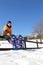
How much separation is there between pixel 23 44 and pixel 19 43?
292 millimetres

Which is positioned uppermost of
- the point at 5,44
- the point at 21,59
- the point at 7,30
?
the point at 7,30

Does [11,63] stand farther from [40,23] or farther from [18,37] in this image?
[40,23]

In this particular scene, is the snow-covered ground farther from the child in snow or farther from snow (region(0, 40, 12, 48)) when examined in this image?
snow (region(0, 40, 12, 48))

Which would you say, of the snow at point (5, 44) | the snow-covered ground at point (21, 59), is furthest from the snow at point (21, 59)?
the snow at point (5, 44)

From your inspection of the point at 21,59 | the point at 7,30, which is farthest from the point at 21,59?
the point at 7,30

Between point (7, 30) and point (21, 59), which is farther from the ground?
point (7, 30)

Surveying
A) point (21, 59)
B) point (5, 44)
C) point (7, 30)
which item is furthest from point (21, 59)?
point (5, 44)

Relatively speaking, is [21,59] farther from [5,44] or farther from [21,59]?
[5,44]

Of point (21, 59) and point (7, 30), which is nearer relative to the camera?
point (21, 59)

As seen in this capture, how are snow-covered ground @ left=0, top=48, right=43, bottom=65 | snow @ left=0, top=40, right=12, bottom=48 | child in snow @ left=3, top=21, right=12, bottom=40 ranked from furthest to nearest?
snow @ left=0, top=40, right=12, bottom=48, child in snow @ left=3, top=21, right=12, bottom=40, snow-covered ground @ left=0, top=48, right=43, bottom=65

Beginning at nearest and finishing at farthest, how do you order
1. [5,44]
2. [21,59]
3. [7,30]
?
1. [21,59]
2. [7,30]
3. [5,44]

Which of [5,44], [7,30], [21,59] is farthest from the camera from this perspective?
[5,44]

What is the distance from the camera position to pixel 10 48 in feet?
34.9

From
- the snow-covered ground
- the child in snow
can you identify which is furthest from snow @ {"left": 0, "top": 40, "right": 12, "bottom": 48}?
the snow-covered ground
